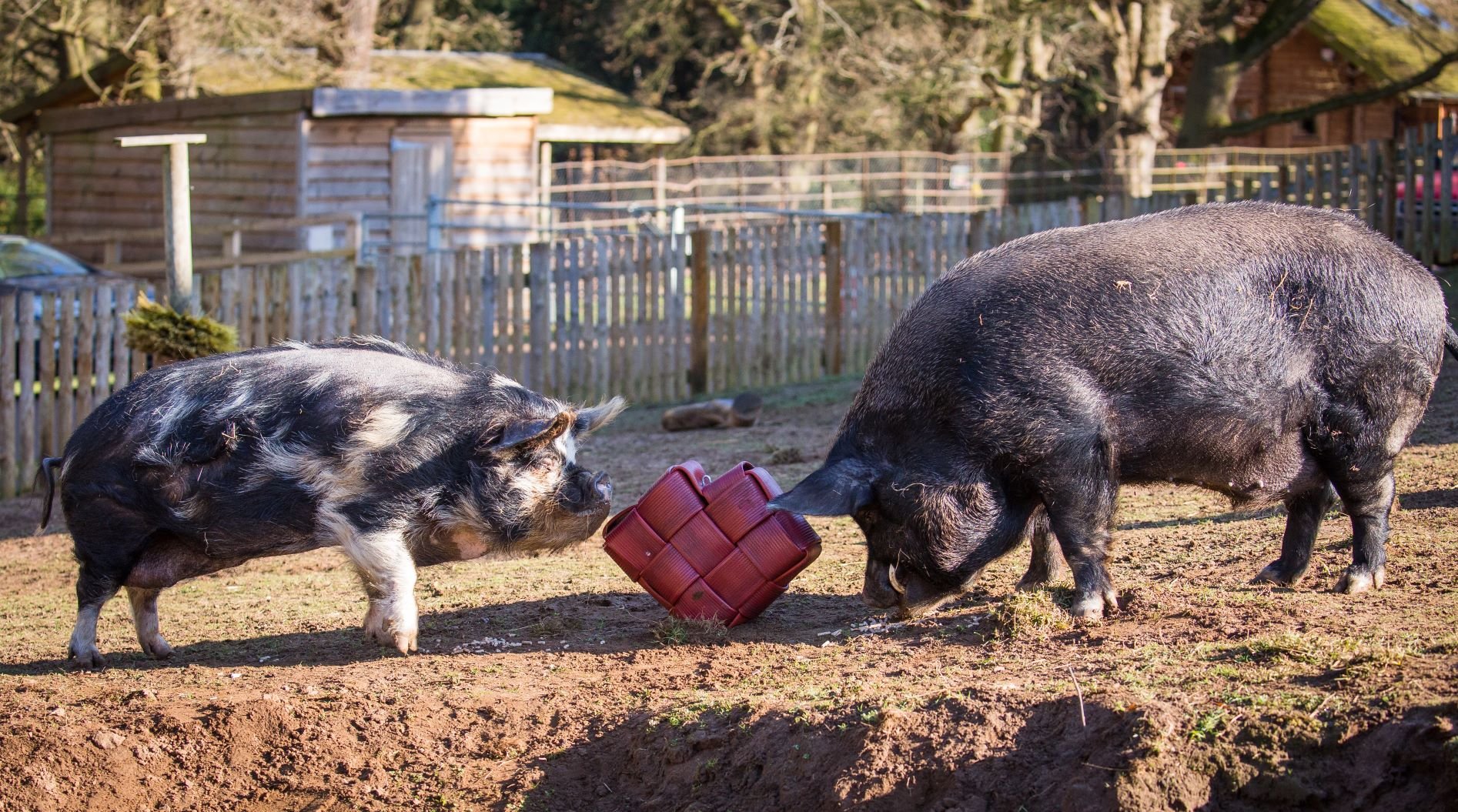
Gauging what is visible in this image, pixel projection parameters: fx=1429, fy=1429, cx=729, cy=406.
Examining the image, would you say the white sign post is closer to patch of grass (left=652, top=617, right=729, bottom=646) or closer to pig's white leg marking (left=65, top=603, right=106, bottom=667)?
pig's white leg marking (left=65, top=603, right=106, bottom=667)

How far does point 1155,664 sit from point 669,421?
24.5ft

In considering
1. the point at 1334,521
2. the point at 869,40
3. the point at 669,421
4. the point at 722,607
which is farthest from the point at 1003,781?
the point at 869,40

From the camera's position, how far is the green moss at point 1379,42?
1234 inches

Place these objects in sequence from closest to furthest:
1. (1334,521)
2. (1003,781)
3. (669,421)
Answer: (1003,781) → (1334,521) → (669,421)

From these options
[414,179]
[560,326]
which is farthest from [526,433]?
[414,179]

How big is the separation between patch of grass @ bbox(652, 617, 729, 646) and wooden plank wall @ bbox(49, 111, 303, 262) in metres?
15.6

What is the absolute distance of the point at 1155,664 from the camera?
4395 millimetres

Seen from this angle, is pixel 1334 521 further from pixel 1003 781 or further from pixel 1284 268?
pixel 1003 781

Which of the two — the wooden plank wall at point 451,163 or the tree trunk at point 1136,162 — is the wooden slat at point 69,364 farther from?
the tree trunk at point 1136,162

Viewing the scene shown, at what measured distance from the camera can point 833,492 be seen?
16.6ft

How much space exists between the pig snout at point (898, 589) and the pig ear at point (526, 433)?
1.34 m

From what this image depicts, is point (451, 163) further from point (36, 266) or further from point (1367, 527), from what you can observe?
point (1367, 527)

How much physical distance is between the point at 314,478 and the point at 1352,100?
2234 cm

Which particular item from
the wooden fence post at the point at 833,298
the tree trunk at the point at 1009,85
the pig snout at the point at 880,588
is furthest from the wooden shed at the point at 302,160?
the pig snout at the point at 880,588
